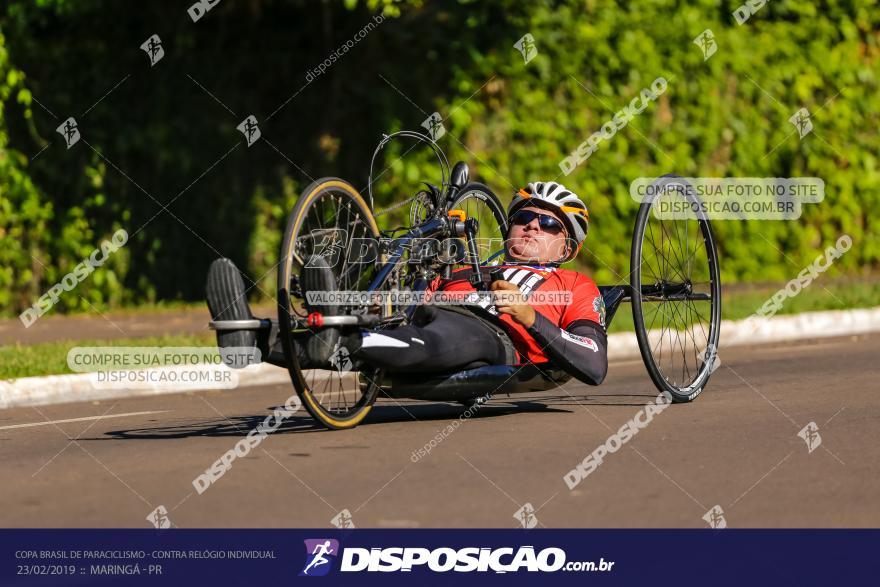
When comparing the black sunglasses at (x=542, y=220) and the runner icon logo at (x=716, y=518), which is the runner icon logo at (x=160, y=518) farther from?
the black sunglasses at (x=542, y=220)

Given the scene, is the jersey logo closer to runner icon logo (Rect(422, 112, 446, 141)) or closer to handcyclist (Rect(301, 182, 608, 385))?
handcyclist (Rect(301, 182, 608, 385))

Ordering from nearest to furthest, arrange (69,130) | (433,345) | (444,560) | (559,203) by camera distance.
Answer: (444,560)
(433,345)
(559,203)
(69,130)

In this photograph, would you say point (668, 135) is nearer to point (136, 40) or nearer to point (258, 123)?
point (258, 123)

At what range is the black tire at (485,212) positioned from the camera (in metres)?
8.90

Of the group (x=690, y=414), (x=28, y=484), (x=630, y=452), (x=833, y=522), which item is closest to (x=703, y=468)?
(x=630, y=452)

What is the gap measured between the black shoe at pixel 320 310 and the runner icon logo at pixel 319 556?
1.84 metres

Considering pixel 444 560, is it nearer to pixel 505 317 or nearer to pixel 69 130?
pixel 505 317

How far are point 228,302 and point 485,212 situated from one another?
2863 millimetres

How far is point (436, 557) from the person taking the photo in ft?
16.8

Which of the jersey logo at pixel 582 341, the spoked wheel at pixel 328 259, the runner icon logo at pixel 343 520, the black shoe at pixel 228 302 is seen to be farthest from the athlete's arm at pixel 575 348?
the runner icon logo at pixel 343 520

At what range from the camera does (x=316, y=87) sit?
17219mm

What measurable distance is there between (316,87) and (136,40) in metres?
1.99

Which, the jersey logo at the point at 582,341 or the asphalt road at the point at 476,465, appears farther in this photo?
the jersey logo at the point at 582,341

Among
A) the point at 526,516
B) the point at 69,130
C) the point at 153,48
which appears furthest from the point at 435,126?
the point at 526,516
